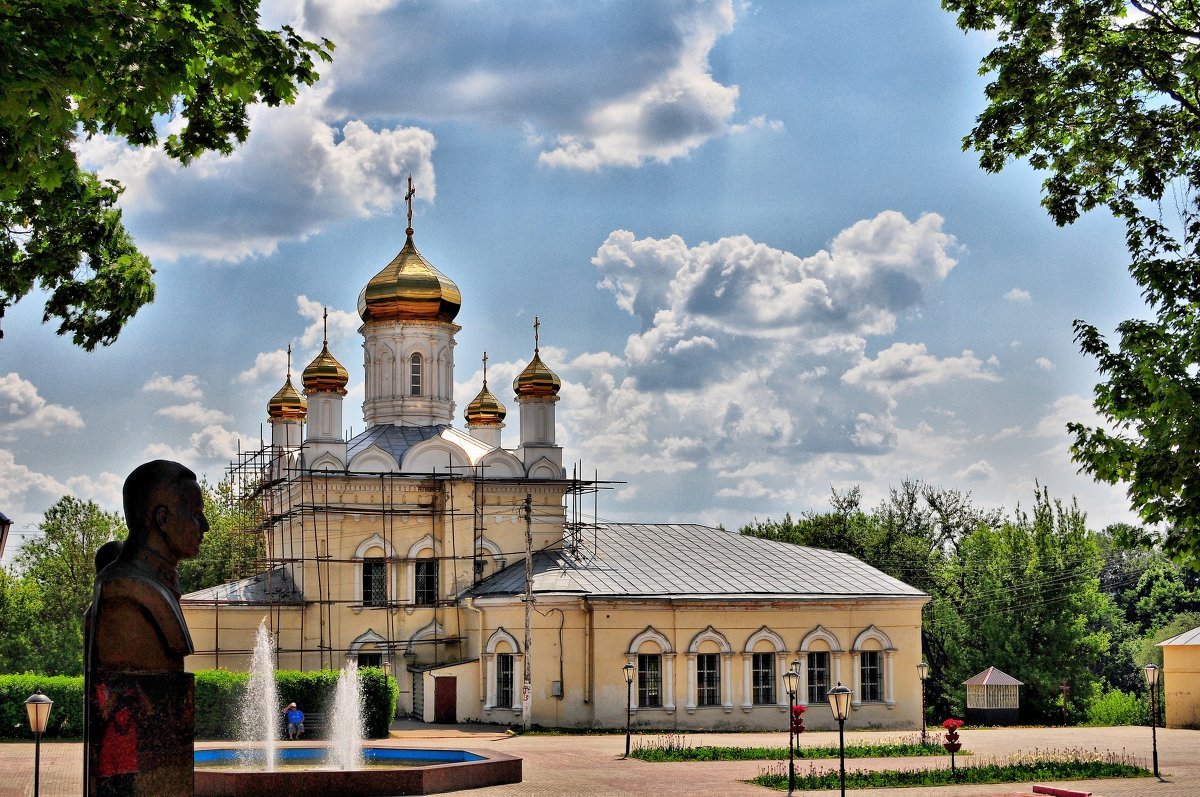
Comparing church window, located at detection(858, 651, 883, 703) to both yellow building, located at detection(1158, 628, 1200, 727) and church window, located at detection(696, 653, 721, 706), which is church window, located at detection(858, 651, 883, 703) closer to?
church window, located at detection(696, 653, 721, 706)

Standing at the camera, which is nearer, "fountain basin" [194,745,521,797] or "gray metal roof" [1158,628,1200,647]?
"fountain basin" [194,745,521,797]

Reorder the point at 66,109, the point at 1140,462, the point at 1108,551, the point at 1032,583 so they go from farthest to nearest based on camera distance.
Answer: the point at 1108,551, the point at 1032,583, the point at 1140,462, the point at 66,109

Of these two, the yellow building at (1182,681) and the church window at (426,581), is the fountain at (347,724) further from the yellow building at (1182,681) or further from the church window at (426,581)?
the yellow building at (1182,681)

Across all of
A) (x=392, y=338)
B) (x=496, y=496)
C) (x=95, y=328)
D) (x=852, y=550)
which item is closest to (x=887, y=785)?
(x=95, y=328)

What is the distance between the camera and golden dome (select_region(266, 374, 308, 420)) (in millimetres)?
41656

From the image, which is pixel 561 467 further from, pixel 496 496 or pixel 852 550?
pixel 852 550

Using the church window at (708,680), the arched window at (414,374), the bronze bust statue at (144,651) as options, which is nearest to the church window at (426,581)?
the arched window at (414,374)

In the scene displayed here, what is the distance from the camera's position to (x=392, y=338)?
1551 inches

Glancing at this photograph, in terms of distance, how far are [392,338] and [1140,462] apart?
28775 millimetres

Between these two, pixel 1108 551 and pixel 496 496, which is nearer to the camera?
pixel 496 496

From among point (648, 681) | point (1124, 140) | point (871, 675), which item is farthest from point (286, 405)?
point (1124, 140)

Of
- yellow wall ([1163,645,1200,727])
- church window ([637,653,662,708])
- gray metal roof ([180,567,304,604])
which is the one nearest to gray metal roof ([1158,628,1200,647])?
yellow wall ([1163,645,1200,727])

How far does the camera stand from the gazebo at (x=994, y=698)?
37.7m

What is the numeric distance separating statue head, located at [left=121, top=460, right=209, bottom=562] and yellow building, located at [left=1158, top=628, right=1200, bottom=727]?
114 feet
